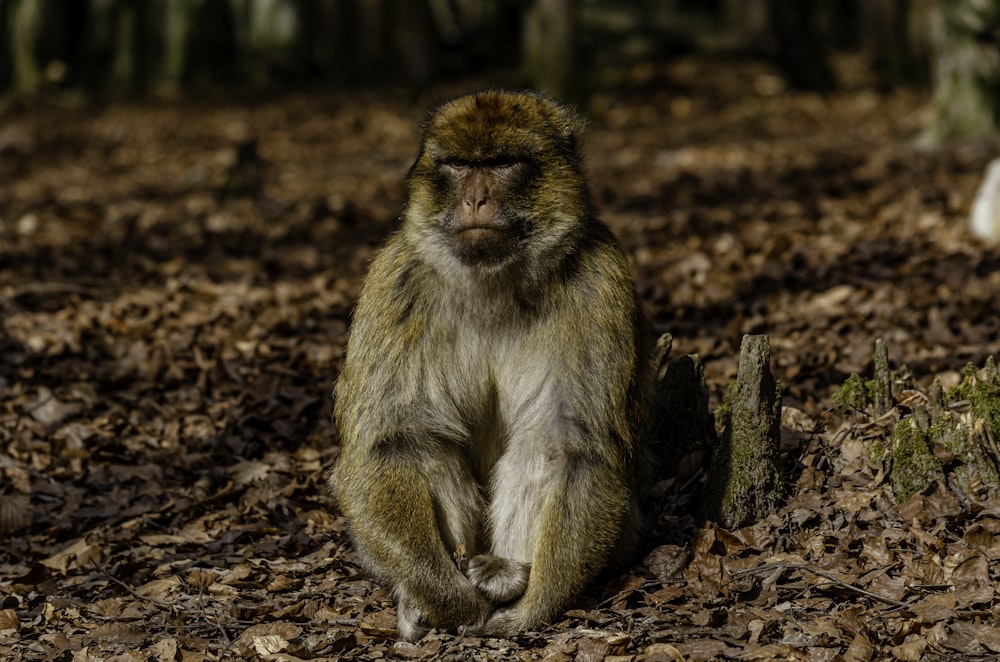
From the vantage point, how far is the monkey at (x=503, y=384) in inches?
175

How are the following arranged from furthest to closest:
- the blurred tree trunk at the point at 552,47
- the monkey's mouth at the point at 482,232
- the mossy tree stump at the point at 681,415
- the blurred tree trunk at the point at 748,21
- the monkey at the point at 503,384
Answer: the blurred tree trunk at the point at 748,21
the blurred tree trunk at the point at 552,47
the mossy tree stump at the point at 681,415
the monkey at the point at 503,384
the monkey's mouth at the point at 482,232

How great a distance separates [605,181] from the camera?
14.5m

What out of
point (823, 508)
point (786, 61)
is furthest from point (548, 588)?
point (786, 61)

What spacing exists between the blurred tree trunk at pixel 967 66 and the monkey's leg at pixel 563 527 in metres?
9.55

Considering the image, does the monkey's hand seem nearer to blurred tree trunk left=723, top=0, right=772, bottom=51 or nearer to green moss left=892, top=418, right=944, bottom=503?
green moss left=892, top=418, right=944, bottom=503

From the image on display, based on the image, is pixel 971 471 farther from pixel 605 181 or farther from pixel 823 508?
pixel 605 181

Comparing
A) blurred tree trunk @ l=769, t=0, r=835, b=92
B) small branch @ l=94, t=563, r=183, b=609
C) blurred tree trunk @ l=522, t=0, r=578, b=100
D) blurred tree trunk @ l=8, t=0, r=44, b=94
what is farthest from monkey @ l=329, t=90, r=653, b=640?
blurred tree trunk @ l=8, t=0, r=44, b=94

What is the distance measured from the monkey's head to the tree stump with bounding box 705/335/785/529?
0.99m

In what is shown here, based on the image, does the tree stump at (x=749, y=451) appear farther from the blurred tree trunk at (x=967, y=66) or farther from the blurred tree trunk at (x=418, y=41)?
the blurred tree trunk at (x=418, y=41)

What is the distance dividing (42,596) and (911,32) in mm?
22105

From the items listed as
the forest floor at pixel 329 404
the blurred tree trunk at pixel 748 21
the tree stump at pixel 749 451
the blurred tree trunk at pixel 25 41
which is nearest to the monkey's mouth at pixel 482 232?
the tree stump at pixel 749 451

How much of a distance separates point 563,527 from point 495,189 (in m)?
1.32

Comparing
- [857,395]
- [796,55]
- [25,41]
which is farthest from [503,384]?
[25,41]

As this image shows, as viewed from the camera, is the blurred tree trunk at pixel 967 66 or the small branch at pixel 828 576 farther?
the blurred tree trunk at pixel 967 66
